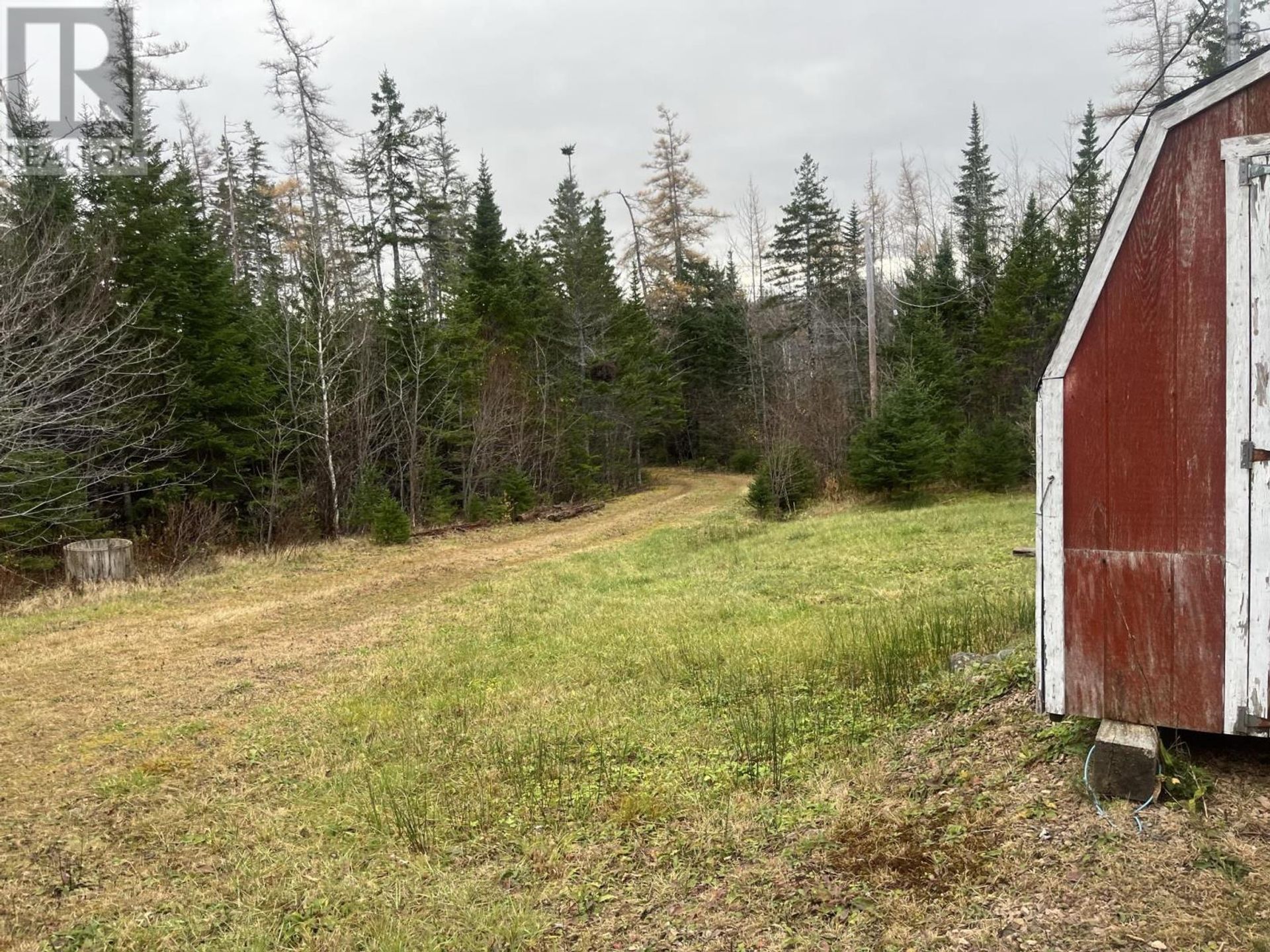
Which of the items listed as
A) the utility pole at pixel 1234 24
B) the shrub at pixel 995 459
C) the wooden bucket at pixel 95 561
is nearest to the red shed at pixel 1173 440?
the utility pole at pixel 1234 24

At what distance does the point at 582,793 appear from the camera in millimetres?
4691

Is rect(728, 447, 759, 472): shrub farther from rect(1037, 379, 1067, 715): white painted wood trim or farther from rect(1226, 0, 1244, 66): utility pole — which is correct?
rect(1037, 379, 1067, 715): white painted wood trim

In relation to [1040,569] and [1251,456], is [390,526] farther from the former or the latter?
[1251,456]

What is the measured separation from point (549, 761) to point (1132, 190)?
4691mm

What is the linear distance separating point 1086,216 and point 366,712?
93.3 feet

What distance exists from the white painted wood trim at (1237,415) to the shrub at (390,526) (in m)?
15.7

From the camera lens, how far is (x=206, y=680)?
7695 mm

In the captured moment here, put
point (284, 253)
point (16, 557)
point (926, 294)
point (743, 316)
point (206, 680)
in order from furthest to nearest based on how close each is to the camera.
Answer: point (743, 316), point (284, 253), point (926, 294), point (16, 557), point (206, 680)

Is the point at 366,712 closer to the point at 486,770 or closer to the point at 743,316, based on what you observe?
the point at 486,770

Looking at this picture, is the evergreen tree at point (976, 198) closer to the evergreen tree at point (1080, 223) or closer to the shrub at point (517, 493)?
the evergreen tree at point (1080, 223)

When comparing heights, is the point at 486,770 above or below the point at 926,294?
below

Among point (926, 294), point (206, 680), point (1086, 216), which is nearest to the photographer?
point (206, 680)

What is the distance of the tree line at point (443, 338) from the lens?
1428 cm

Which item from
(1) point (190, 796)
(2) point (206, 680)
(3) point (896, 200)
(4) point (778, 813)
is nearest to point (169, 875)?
(1) point (190, 796)
